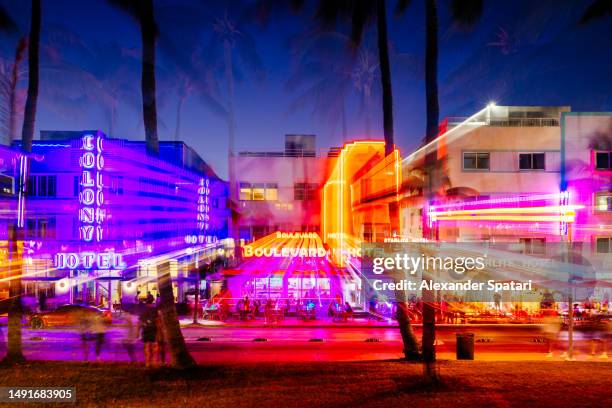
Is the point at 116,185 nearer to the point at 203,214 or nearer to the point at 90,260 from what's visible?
the point at 90,260

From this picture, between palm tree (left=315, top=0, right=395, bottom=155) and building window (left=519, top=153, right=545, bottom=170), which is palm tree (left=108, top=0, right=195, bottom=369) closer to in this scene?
palm tree (left=315, top=0, right=395, bottom=155)

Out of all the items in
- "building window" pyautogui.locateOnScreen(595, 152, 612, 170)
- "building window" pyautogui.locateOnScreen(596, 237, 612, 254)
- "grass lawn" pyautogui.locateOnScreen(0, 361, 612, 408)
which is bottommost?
"grass lawn" pyautogui.locateOnScreen(0, 361, 612, 408)

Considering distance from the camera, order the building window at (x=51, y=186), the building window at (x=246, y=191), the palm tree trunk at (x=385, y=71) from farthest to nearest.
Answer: the building window at (x=246, y=191)
the building window at (x=51, y=186)
the palm tree trunk at (x=385, y=71)

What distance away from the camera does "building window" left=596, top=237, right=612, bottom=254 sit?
18656mm

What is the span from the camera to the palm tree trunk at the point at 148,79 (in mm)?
9016

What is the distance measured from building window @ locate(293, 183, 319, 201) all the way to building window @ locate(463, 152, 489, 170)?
25.0 ft

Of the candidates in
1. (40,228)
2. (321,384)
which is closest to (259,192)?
(40,228)

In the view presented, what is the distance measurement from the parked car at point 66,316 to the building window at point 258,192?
886 cm

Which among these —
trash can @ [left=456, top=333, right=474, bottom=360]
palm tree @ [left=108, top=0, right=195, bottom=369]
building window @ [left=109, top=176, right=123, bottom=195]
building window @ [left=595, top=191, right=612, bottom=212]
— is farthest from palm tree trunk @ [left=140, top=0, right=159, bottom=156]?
building window @ [left=595, top=191, right=612, bottom=212]

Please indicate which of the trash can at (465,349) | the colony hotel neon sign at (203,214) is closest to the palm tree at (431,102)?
the trash can at (465,349)

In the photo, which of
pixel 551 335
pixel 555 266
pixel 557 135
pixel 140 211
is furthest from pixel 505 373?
pixel 140 211

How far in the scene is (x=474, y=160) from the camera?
18812mm

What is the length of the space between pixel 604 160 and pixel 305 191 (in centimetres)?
1448

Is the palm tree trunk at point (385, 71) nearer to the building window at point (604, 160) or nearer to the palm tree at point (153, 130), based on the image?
the palm tree at point (153, 130)
